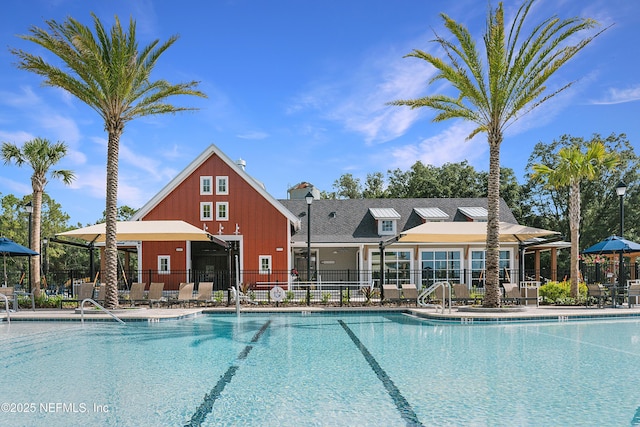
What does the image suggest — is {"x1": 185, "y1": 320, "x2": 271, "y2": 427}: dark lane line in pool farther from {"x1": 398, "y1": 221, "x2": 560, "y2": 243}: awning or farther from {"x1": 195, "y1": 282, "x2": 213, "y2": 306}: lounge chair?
{"x1": 398, "y1": 221, "x2": 560, "y2": 243}: awning

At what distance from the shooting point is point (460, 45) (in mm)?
17578

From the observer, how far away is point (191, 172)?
29.4m

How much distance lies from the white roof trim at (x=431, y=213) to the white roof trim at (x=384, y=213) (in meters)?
1.42

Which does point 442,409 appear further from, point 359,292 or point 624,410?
point 359,292

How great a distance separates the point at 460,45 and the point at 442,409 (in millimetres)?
14056

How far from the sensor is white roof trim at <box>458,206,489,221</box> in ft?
106

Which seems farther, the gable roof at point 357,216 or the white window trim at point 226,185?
the gable roof at point 357,216

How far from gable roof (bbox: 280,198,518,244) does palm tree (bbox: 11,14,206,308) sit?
14.1m

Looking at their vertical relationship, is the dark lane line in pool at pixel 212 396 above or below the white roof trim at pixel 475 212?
below

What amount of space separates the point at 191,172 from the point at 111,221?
11.1 metres

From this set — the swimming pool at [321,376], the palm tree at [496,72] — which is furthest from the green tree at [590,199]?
the swimming pool at [321,376]

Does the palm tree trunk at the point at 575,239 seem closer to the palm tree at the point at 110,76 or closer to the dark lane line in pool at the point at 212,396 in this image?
the dark lane line in pool at the point at 212,396

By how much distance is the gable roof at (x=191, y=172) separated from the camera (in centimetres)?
2900

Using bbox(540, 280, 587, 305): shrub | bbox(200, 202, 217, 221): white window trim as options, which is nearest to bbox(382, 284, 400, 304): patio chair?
bbox(540, 280, 587, 305): shrub
